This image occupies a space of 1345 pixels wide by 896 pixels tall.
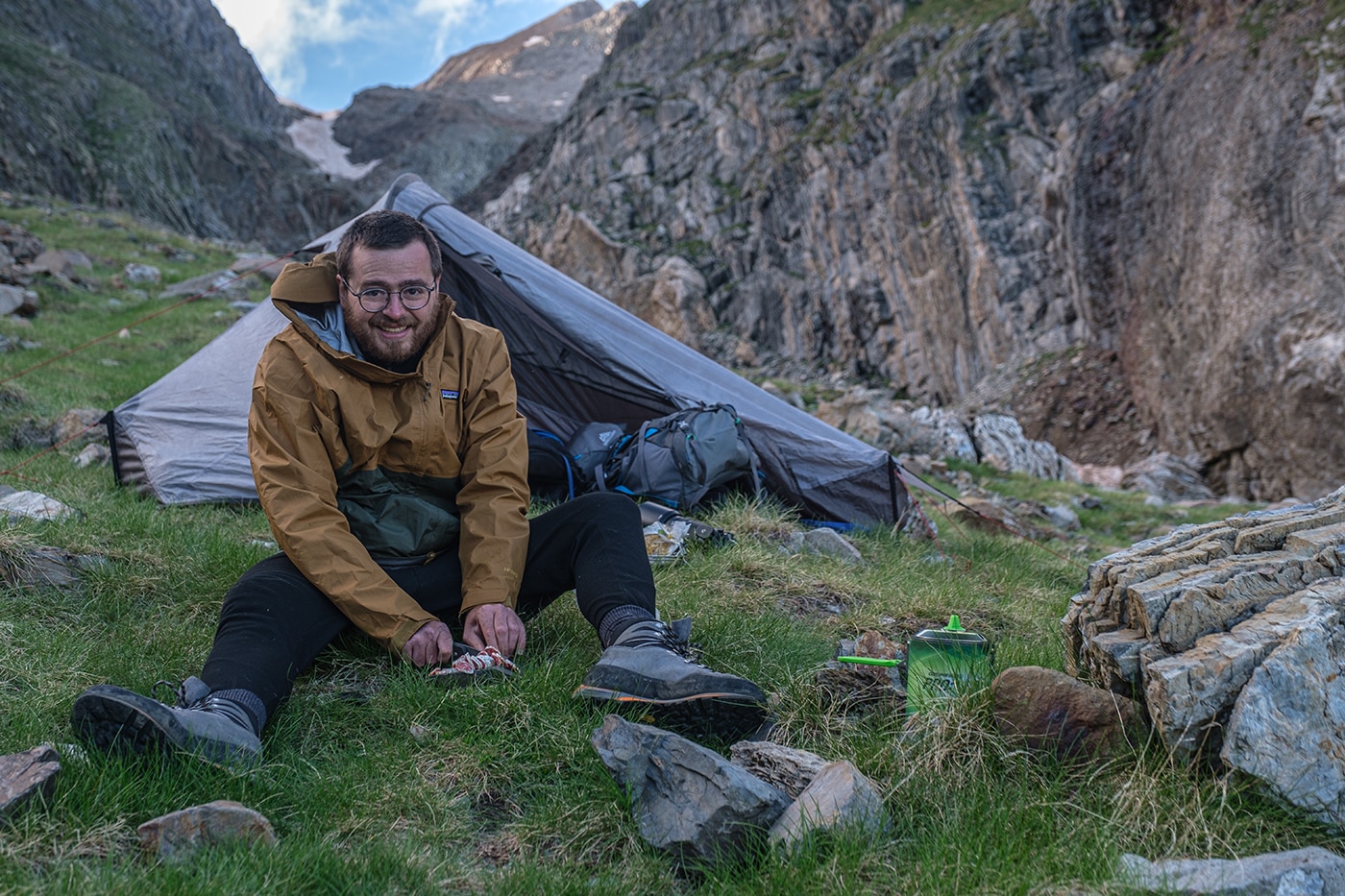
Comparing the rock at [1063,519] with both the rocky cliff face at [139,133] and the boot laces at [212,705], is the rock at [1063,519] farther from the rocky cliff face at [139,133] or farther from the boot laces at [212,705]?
the rocky cliff face at [139,133]

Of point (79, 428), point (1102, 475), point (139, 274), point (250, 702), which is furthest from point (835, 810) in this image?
point (139, 274)

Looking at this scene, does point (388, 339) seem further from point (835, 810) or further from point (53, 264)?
point (53, 264)

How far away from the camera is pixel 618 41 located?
191 ft

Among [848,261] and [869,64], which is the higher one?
[869,64]

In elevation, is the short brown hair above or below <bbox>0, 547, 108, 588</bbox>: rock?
above

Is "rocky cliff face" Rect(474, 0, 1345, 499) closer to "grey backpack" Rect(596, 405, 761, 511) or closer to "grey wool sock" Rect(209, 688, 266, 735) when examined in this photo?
"grey backpack" Rect(596, 405, 761, 511)

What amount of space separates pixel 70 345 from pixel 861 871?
11441mm

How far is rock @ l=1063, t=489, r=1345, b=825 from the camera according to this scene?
2.09 meters

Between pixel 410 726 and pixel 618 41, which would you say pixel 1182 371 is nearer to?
pixel 410 726

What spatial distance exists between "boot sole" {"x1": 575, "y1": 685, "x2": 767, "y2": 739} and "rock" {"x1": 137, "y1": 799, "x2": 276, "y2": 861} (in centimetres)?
100

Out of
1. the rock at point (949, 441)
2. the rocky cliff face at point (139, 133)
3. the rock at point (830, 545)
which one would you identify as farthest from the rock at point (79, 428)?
the rocky cliff face at point (139, 133)

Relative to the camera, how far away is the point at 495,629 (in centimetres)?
320

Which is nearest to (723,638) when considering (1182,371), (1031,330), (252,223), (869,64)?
(1182,371)

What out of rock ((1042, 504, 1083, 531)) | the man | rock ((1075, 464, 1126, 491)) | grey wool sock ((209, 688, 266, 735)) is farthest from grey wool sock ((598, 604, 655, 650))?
rock ((1075, 464, 1126, 491))
